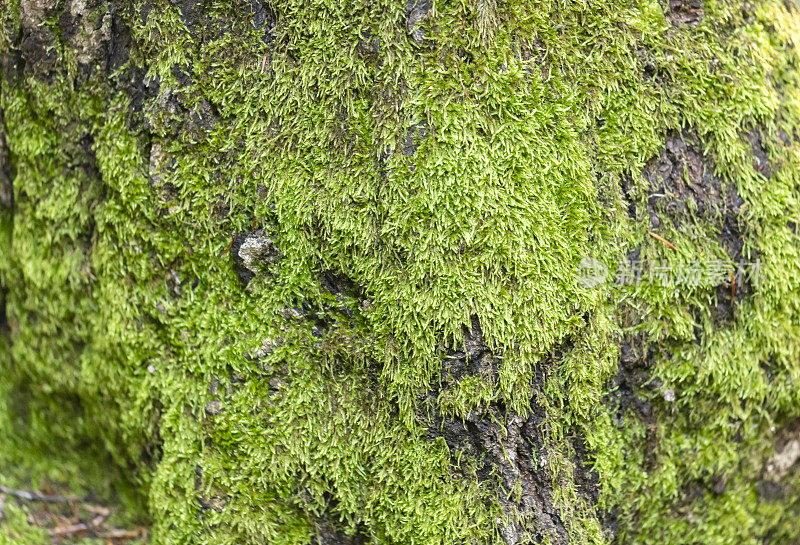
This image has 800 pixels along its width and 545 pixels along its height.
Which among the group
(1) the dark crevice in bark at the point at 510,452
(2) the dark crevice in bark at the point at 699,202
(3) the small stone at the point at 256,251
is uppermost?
(3) the small stone at the point at 256,251

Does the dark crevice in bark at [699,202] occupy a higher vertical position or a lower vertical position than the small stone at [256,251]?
lower

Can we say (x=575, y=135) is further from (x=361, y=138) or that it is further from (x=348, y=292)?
(x=348, y=292)

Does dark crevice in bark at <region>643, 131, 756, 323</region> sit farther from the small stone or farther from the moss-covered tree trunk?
the small stone

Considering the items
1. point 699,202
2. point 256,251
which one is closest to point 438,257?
point 256,251

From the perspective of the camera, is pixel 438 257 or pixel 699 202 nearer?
pixel 438 257

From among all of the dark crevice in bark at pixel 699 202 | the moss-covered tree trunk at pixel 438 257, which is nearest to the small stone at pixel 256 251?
the moss-covered tree trunk at pixel 438 257

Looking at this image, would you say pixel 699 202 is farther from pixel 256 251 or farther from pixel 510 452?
pixel 256 251

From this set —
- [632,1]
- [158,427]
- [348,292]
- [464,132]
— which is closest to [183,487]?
[158,427]

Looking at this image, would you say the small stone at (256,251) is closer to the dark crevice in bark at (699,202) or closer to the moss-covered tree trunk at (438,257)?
the moss-covered tree trunk at (438,257)
